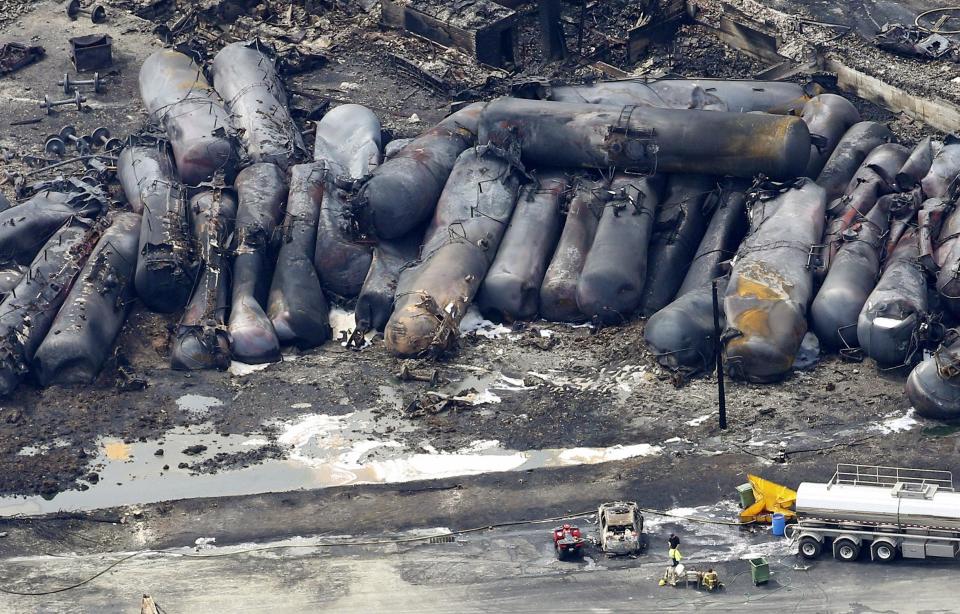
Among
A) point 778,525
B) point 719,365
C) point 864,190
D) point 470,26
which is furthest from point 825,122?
point 778,525

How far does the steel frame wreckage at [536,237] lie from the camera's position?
28.5 metres

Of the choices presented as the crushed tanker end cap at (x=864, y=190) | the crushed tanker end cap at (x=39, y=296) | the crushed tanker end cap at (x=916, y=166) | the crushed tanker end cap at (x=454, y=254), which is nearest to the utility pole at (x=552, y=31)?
the crushed tanker end cap at (x=454, y=254)

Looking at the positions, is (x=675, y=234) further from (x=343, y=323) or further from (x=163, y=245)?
(x=163, y=245)

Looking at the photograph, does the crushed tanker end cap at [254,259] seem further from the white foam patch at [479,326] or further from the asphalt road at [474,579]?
the asphalt road at [474,579]

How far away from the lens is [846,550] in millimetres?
23281

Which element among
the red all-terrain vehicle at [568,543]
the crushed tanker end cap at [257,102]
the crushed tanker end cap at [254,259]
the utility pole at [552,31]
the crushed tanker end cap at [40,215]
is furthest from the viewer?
the utility pole at [552,31]

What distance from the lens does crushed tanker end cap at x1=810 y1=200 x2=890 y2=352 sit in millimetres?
28047

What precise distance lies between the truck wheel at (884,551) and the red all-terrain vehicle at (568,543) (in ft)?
14.4

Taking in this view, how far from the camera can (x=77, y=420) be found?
2864cm

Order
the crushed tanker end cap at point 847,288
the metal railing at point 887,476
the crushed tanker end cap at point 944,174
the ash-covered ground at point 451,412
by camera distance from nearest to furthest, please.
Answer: the metal railing at point 887,476
the ash-covered ground at point 451,412
the crushed tanker end cap at point 847,288
the crushed tanker end cap at point 944,174

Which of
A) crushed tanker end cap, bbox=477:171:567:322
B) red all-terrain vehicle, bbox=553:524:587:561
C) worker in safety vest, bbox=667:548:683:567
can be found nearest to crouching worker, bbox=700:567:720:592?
worker in safety vest, bbox=667:548:683:567

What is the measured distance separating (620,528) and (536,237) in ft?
27.7

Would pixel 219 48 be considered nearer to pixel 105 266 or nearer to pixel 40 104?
pixel 40 104

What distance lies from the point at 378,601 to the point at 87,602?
460 centimetres
